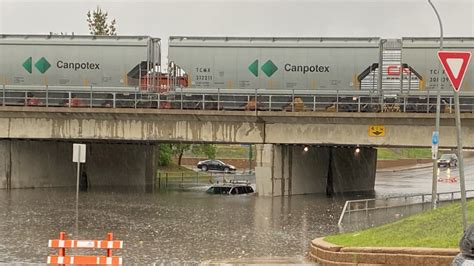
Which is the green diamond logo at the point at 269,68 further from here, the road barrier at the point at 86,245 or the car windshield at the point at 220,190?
the road barrier at the point at 86,245

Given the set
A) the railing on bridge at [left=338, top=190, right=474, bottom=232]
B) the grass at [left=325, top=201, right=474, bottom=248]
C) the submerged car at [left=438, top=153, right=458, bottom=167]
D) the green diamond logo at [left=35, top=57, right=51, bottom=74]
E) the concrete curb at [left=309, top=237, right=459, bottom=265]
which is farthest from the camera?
the submerged car at [left=438, top=153, right=458, bottom=167]

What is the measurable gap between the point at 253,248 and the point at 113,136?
22424mm

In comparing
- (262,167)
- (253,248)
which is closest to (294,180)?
(262,167)

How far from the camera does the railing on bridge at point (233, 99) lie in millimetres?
39156

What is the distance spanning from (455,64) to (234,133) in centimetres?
2843

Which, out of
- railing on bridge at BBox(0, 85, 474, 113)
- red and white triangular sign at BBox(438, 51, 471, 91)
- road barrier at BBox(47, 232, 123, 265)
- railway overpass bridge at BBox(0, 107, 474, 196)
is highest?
railing on bridge at BBox(0, 85, 474, 113)

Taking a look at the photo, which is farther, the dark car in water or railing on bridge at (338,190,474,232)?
the dark car in water

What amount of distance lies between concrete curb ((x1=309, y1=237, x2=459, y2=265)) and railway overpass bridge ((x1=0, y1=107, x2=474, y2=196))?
2303 centimetres

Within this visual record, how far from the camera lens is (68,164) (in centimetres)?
4644

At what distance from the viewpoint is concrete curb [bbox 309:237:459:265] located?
12.0 meters

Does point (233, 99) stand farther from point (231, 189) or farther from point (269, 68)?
point (231, 189)

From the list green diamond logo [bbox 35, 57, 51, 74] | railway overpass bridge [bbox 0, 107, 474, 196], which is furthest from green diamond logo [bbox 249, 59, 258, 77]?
green diamond logo [bbox 35, 57, 51, 74]

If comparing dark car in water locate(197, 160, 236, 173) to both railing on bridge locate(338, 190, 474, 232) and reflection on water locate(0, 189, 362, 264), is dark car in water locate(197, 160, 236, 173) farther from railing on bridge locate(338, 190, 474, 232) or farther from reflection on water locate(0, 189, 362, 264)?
railing on bridge locate(338, 190, 474, 232)

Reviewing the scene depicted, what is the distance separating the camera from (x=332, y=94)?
40.6 meters
